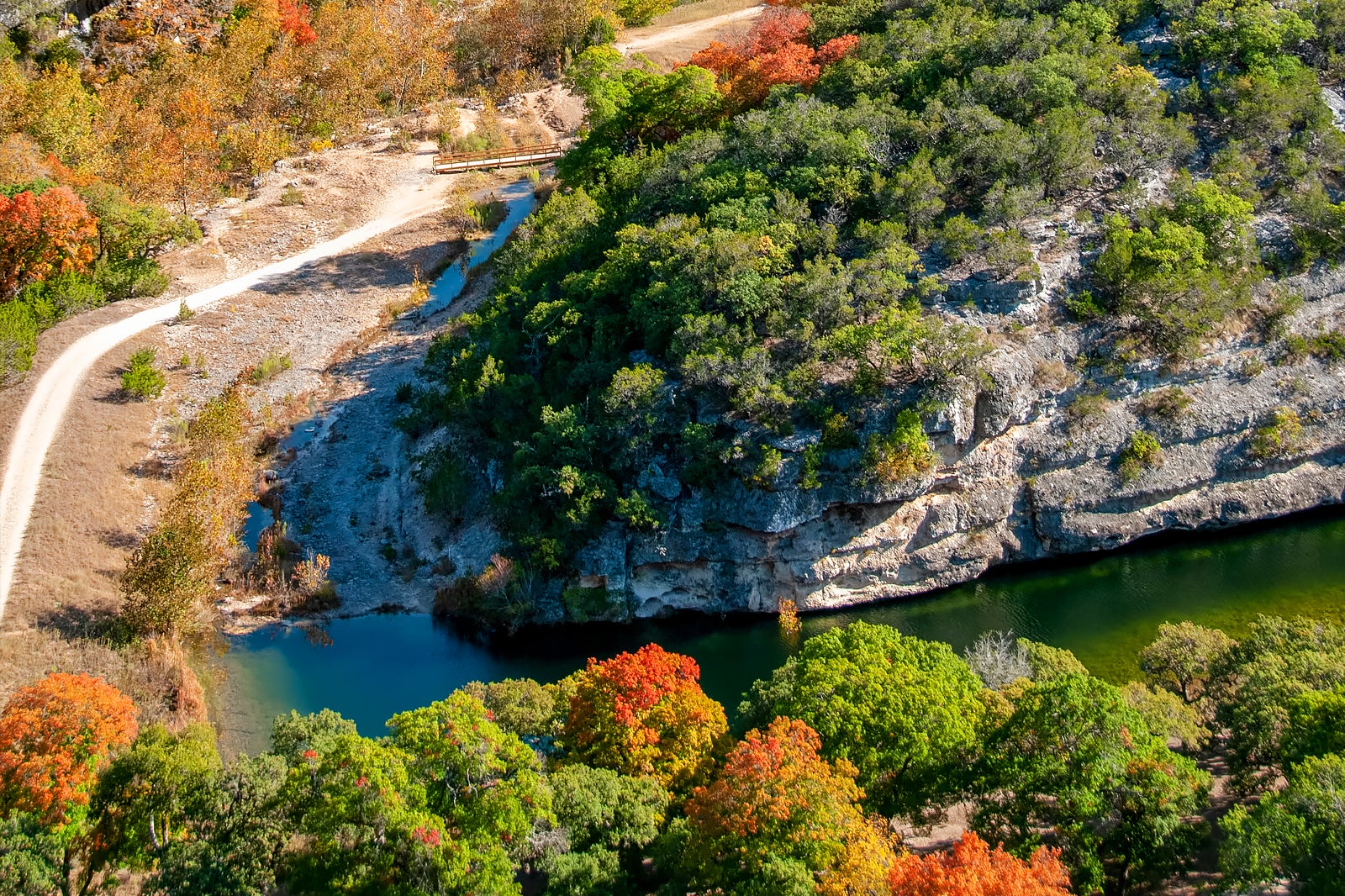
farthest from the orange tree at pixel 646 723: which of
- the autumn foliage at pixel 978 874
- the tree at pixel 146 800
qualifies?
the tree at pixel 146 800

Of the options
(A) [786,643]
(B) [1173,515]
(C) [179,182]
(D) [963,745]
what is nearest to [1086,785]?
(D) [963,745]

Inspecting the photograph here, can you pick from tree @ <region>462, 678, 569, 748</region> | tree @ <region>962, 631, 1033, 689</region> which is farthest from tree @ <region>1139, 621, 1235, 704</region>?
tree @ <region>462, 678, 569, 748</region>

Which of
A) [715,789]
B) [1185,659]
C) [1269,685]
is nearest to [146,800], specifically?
[715,789]

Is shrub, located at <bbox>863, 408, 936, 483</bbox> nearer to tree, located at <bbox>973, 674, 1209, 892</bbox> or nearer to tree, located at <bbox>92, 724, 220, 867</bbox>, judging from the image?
tree, located at <bbox>973, 674, 1209, 892</bbox>

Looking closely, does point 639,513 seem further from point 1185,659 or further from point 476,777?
point 1185,659

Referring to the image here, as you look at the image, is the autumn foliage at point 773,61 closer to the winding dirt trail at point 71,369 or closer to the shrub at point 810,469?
the winding dirt trail at point 71,369
